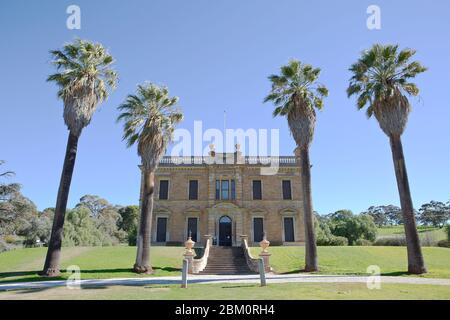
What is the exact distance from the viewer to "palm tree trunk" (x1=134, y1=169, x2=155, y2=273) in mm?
19344

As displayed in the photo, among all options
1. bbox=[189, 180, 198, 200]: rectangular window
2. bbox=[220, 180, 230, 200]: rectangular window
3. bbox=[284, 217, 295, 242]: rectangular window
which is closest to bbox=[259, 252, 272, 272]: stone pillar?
bbox=[284, 217, 295, 242]: rectangular window

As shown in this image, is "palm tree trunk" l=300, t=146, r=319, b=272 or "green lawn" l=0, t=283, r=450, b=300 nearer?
"green lawn" l=0, t=283, r=450, b=300

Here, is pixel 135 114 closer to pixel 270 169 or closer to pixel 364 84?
pixel 364 84

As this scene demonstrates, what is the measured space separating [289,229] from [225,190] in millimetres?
7226

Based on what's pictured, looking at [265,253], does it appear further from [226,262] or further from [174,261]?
[174,261]

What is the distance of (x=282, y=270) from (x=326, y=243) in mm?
18352

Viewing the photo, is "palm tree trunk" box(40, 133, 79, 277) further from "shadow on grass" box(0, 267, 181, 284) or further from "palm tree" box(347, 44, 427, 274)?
"palm tree" box(347, 44, 427, 274)

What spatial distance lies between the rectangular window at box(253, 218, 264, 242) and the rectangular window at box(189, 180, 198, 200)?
6276 mm

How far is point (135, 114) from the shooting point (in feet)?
70.3

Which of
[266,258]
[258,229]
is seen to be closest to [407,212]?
[266,258]

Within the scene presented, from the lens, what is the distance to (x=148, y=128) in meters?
20.9
